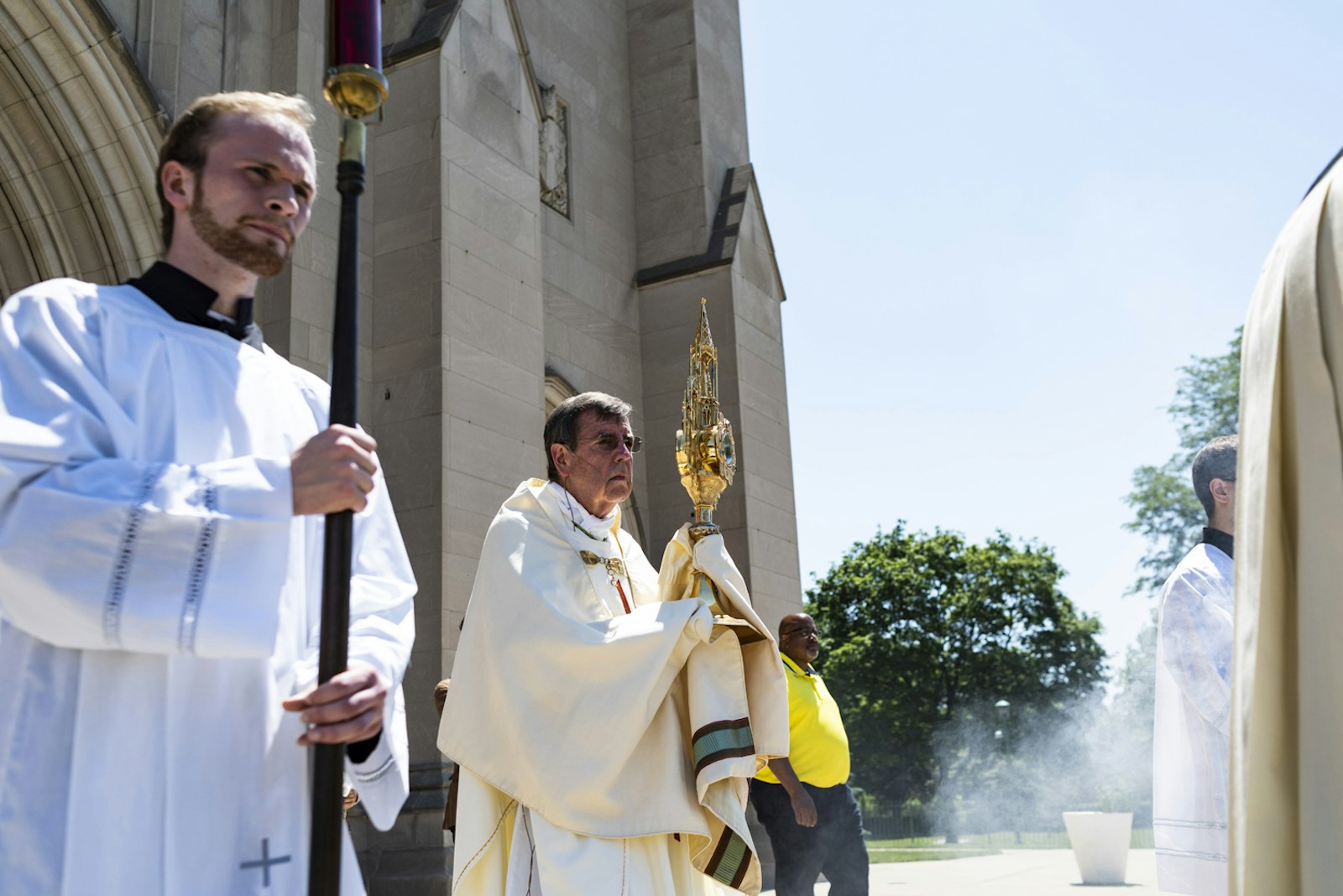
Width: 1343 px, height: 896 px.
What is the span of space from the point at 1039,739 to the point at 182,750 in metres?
47.8

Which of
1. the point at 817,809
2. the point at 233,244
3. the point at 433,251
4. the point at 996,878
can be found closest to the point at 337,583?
the point at 233,244

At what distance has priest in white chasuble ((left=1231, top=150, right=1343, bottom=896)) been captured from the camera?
60.0 inches

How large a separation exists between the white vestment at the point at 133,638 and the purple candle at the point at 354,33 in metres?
0.59

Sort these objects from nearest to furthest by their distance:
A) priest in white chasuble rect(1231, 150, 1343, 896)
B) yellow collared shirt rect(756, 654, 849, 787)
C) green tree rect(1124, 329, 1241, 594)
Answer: priest in white chasuble rect(1231, 150, 1343, 896)
yellow collared shirt rect(756, 654, 849, 787)
green tree rect(1124, 329, 1241, 594)

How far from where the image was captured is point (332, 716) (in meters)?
1.75

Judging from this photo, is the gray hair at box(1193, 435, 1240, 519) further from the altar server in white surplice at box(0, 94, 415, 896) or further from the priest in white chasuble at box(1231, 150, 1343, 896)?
the altar server in white surplice at box(0, 94, 415, 896)

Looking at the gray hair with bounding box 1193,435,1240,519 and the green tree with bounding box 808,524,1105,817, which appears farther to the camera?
the green tree with bounding box 808,524,1105,817

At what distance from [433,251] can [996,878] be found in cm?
1114

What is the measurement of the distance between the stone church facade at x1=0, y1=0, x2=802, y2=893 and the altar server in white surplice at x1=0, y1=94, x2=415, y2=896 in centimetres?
468

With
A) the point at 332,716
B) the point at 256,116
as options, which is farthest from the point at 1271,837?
the point at 256,116

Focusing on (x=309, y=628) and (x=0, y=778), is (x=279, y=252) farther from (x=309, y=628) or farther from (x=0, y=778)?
(x=0, y=778)

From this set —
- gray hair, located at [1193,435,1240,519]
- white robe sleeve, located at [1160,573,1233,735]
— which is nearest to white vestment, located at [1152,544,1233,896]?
white robe sleeve, located at [1160,573,1233,735]

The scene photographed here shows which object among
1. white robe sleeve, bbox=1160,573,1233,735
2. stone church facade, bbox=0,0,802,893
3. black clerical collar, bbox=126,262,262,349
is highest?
stone church facade, bbox=0,0,802,893

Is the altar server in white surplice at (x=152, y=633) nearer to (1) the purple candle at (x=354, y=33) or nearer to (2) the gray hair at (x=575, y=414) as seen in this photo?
(1) the purple candle at (x=354, y=33)
